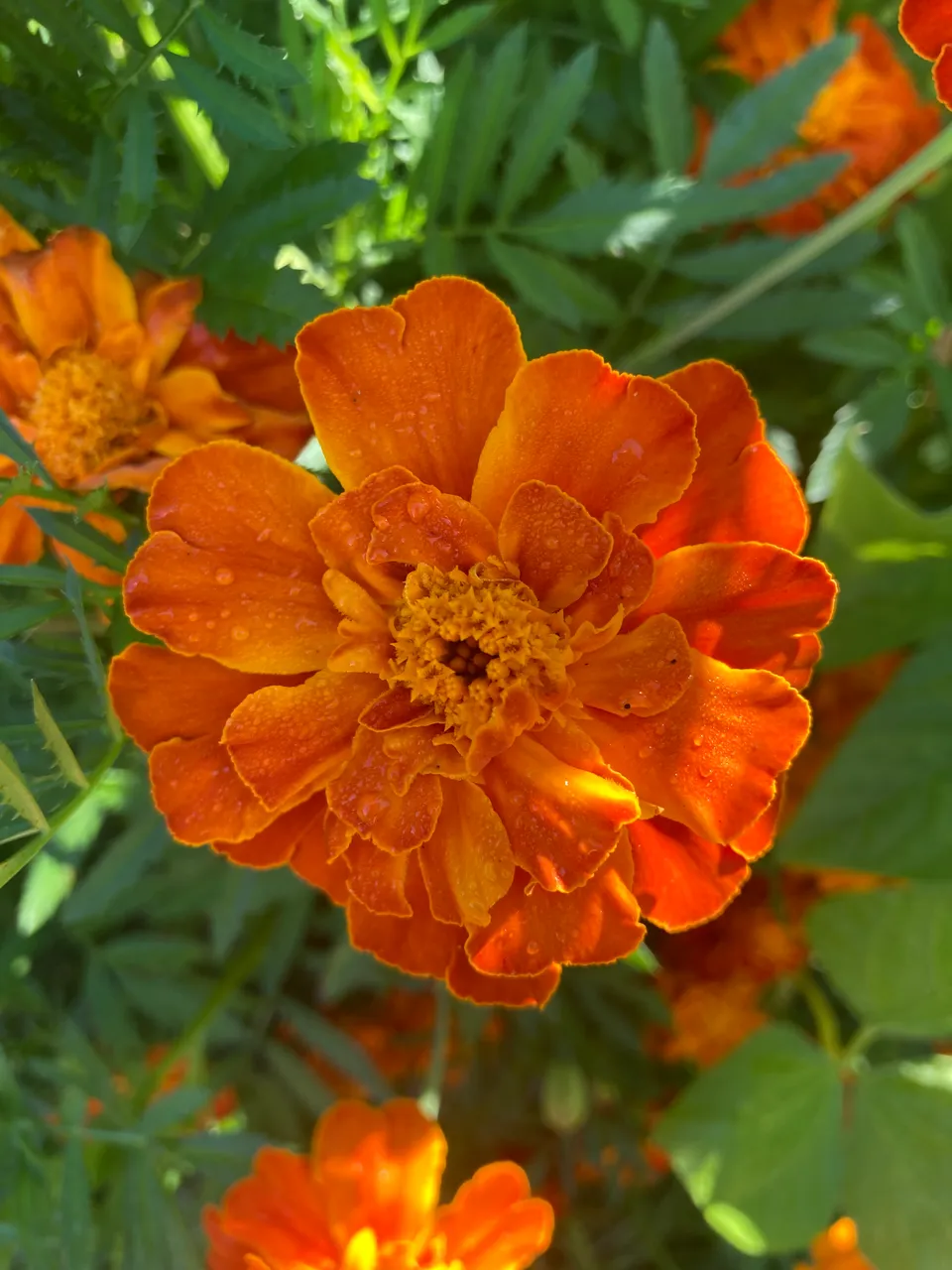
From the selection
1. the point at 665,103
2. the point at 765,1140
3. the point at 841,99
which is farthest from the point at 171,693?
the point at 841,99

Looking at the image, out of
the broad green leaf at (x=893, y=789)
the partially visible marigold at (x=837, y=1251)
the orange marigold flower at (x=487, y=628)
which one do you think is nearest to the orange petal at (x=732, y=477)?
the orange marigold flower at (x=487, y=628)

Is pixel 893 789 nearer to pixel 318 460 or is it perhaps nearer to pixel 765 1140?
pixel 765 1140

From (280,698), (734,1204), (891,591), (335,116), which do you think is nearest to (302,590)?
(280,698)

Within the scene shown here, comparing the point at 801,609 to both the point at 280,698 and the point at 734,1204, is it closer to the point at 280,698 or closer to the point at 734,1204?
the point at 280,698

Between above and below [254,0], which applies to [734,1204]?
below

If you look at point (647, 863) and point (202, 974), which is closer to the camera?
point (647, 863)

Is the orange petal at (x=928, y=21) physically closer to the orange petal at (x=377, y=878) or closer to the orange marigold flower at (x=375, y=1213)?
the orange petal at (x=377, y=878)
